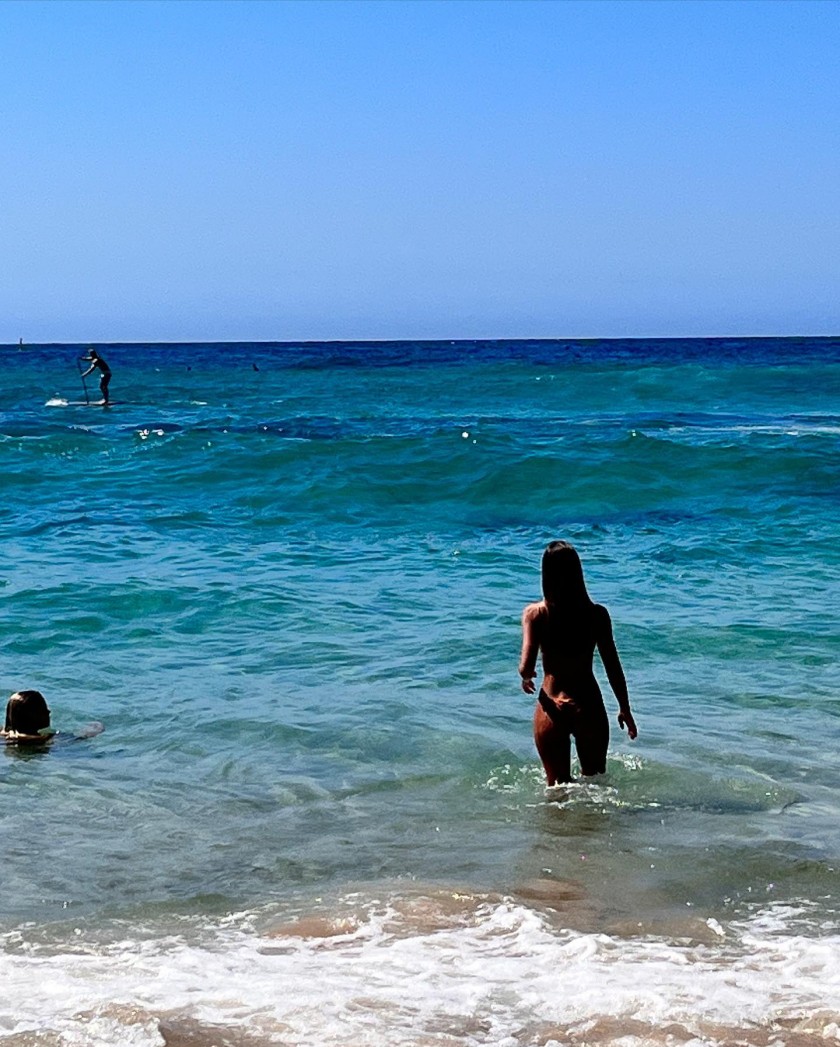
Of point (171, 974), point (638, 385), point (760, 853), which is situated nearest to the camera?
point (171, 974)

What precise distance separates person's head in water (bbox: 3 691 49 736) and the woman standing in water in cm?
306

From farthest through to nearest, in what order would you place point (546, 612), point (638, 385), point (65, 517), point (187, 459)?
point (638, 385) → point (187, 459) → point (65, 517) → point (546, 612)

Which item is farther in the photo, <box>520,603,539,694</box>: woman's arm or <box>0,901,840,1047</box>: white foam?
<box>520,603,539,694</box>: woman's arm

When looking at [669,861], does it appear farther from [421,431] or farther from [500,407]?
[500,407]

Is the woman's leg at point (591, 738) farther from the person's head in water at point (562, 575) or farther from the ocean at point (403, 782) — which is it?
the person's head in water at point (562, 575)

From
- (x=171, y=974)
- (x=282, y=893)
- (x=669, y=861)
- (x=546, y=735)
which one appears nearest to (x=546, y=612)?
(x=546, y=735)

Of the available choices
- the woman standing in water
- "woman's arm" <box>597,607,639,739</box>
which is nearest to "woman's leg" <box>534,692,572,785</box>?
the woman standing in water

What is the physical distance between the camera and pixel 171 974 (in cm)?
459

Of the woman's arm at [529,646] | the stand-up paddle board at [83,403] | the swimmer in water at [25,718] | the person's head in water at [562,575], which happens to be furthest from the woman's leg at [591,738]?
the stand-up paddle board at [83,403]

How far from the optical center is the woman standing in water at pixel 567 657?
20.9 ft

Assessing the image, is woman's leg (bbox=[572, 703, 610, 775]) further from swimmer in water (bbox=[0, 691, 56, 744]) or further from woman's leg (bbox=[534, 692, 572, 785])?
swimmer in water (bbox=[0, 691, 56, 744])

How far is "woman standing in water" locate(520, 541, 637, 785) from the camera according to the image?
6.38 m

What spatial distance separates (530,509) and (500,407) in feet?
66.3

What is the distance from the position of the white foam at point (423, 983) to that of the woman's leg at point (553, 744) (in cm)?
149
